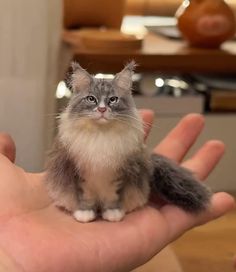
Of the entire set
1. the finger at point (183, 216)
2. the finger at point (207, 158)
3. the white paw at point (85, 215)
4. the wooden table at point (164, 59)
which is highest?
the wooden table at point (164, 59)

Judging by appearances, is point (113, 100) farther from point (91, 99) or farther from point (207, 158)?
point (207, 158)

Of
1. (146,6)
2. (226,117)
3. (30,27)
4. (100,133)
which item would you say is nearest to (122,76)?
(100,133)

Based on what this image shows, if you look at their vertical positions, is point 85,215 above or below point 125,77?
below

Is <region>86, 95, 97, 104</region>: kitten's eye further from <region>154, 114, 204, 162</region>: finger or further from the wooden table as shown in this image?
the wooden table

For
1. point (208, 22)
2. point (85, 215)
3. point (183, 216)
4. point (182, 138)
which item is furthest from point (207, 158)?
point (208, 22)

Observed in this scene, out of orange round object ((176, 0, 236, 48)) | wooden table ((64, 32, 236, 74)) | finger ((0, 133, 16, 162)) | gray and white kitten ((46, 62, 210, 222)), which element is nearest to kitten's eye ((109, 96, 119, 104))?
gray and white kitten ((46, 62, 210, 222))

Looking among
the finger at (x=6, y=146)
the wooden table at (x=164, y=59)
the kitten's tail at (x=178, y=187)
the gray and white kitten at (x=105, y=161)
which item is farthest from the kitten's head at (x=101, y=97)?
the wooden table at (x=164, y=59)

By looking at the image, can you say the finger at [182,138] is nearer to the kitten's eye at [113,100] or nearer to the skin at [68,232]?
the skin at [68,232]
